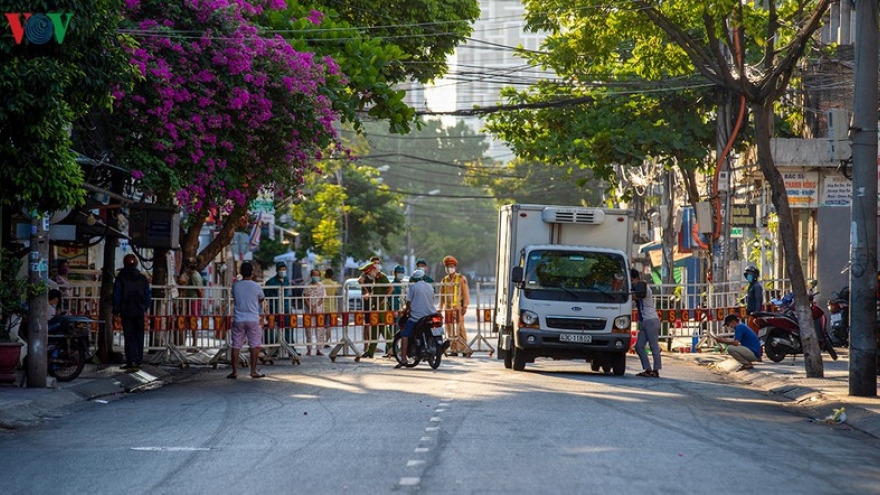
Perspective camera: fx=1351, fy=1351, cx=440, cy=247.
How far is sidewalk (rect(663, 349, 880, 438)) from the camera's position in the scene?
15770 mm

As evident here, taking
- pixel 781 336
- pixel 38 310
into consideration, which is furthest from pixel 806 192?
pixel 38 310

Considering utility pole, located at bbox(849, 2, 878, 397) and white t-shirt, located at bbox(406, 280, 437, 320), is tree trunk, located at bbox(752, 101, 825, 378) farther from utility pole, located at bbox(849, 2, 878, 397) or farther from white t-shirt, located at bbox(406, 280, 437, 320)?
white t-shirt, located at bbox(406, 280, 437, 320)

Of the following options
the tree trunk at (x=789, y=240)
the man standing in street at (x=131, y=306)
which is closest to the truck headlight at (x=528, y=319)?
the tree trunk at (x=789, y=240)

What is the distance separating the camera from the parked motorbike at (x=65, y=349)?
20031 millimetres

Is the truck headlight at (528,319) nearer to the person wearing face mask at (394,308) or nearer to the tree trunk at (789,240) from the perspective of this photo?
the tree trunk at (789,240)

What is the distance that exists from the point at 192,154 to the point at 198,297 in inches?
207

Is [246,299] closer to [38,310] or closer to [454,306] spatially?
[38,310]

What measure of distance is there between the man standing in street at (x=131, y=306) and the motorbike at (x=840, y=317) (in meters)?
12.8

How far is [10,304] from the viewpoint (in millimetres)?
18078

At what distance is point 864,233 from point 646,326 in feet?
18.3

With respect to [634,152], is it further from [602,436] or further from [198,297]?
[602,436]

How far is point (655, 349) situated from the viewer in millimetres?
22500

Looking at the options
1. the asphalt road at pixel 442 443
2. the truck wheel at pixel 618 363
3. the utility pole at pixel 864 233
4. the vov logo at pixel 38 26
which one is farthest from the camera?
the truck wheel at pixel 618 363

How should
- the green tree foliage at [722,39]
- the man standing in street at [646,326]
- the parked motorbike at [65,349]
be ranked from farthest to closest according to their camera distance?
the man standing in street at [646,326], the green tree foliage at [722,39], the parked motorbike at [65,349]
